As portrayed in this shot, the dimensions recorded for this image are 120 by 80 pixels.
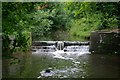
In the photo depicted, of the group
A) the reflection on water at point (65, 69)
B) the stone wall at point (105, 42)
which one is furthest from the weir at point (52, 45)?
the reflection on water at point (65, 69)

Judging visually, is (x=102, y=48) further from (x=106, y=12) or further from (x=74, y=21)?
(x=74, y=21)

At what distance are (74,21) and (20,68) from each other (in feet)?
40.9

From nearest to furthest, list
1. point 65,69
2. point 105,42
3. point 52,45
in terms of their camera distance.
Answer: point 65,69 → point 105,42 → point 52,45

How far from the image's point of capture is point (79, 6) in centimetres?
599

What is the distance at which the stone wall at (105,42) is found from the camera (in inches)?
398

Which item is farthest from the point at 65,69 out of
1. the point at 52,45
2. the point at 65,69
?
the point at 52,45

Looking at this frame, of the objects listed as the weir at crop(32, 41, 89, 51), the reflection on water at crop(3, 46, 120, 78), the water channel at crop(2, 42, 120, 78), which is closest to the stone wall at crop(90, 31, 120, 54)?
the water channel at crop(2, 42, 120, 78)

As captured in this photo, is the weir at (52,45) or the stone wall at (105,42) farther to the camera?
Result: the weir at (52,45)

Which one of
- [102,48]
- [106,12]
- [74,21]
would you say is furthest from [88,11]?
[74,21]

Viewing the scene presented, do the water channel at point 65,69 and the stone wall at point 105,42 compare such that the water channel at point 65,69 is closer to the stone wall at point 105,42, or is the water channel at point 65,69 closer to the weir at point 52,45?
the stone wall at point 105,42

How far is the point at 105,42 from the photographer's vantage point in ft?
35.5

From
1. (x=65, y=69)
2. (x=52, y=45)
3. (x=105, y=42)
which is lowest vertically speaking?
(x=65, y=69)

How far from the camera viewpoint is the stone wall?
33.1ft

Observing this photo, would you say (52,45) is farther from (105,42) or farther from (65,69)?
(65,69)
